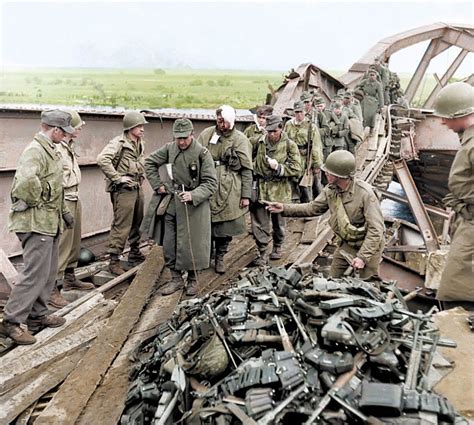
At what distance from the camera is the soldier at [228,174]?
6.16m

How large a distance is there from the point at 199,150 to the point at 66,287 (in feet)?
8.05

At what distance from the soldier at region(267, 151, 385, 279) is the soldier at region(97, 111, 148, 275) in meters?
2.63

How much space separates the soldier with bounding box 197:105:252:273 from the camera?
6.16 meters

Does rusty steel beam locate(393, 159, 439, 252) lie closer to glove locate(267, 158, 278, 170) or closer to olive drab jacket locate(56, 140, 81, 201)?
glove locate(267, 158, 278, 170)

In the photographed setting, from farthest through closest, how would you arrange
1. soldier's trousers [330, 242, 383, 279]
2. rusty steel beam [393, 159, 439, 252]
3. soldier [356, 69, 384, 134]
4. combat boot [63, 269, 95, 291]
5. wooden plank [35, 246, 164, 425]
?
soldier [356, 69, 384, 134] < rusty steel beam [393, 159, 439, 252] < combat boot [63, 269, 95, 291] < soldier's trousers [330, 242, 383, 279] < wooden plank [35, 246, 164, 425]

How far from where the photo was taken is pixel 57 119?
480 centimetres

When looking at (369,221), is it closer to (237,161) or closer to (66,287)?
(237,161)

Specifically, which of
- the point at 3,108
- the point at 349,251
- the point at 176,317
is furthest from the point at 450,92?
the point at 3,108

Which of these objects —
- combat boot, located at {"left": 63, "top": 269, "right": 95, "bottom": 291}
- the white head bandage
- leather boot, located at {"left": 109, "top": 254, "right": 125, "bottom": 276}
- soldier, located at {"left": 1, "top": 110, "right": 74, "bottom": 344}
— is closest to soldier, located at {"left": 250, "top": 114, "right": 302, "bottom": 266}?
the white head bandage

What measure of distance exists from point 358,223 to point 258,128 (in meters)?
2.50

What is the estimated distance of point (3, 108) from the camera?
6.80 m

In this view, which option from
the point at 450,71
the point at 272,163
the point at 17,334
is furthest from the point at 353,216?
the point at 450,71

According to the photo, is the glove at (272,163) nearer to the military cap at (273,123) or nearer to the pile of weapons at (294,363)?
the military cap at (273,123)

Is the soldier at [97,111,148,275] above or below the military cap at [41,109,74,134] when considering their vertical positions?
below
